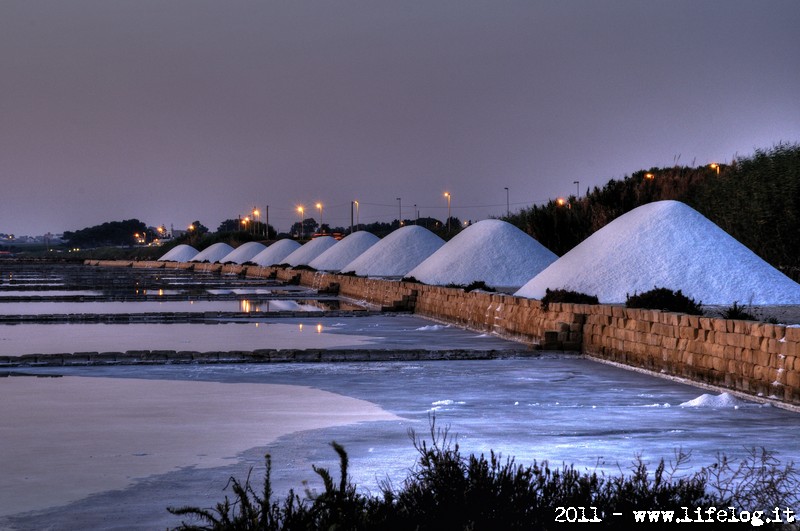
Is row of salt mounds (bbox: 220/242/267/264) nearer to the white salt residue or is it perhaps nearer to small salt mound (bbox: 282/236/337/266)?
small salt mound (bbox: 282/236/337/266)

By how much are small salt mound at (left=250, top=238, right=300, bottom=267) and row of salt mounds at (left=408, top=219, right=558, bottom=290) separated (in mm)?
30382

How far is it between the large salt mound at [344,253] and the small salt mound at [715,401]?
119 ft

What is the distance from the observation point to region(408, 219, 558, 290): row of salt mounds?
28125 millimetres

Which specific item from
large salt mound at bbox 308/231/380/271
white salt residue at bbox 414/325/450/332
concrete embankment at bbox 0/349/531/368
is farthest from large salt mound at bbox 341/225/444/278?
concrete embankment at bbox 0/349/531/368

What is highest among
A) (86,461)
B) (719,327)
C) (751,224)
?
(751,224)

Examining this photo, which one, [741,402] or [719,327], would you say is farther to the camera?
[719,327]

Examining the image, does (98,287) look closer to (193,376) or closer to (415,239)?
(415,239)

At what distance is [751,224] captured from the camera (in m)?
25.2

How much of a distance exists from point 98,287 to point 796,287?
93.3 feet

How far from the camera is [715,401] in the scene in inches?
397

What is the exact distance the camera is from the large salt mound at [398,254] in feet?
126

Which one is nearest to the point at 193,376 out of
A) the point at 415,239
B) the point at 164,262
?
the point at 415,239

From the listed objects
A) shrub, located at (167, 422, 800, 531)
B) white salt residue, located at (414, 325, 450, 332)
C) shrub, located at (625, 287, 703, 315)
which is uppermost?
shrub, located at (625, 287, 703, 315)

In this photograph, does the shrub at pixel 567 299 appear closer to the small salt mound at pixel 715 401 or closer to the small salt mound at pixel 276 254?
the small salt mound at pixel 715 401
